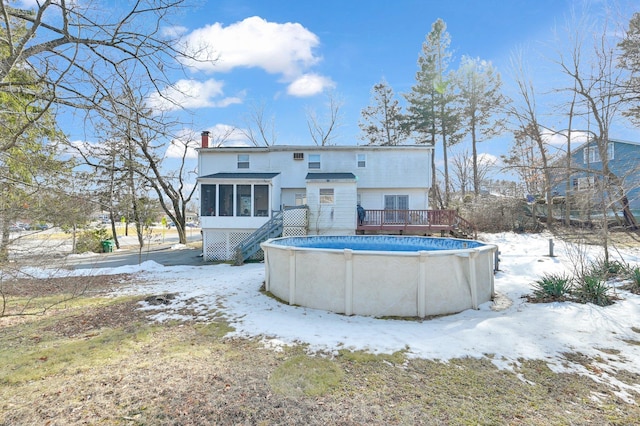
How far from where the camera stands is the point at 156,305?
745 cm

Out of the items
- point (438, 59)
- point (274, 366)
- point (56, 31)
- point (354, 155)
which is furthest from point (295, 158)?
point (438, 59)

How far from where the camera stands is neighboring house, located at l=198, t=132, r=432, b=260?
1625 centimetres

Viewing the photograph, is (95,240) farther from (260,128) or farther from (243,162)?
(260,128)

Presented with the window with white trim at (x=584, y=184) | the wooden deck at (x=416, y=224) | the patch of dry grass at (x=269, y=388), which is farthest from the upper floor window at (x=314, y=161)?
the patch of dry grass at (x=269, y=388)

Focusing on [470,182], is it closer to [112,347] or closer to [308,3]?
[308,3]

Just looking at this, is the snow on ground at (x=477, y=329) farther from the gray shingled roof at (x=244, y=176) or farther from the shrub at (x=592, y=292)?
the gray shingled roof at (x=244, y=176)

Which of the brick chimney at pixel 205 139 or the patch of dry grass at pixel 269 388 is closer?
the patch of dry grass at pixel 269 388

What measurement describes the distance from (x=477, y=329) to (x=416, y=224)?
37.4 feet

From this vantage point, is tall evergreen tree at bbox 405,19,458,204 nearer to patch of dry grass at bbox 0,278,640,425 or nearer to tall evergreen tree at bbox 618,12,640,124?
tall evergreen tree at bbox 618,12,640,124

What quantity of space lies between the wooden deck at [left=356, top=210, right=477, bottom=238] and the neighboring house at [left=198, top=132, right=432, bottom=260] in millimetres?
1321

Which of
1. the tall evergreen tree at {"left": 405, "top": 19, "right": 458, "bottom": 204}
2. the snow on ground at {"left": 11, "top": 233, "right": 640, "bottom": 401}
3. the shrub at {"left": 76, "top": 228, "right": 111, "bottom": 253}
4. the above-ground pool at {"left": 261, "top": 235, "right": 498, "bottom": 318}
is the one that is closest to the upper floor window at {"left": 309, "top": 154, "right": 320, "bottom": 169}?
the snow on ground at {"left": 11, "top": 233, "right": 640, "bottom": 401}

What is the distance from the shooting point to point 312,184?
53.5 feet

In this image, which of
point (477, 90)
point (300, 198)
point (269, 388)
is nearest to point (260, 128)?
point (300, 198)

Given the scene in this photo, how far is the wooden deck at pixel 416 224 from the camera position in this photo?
52.5 feet
